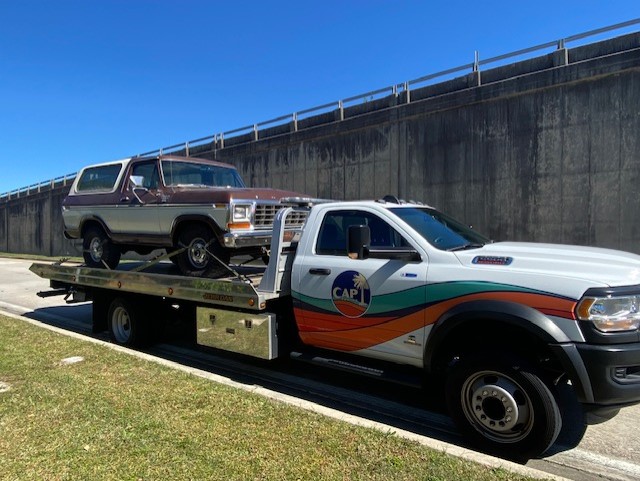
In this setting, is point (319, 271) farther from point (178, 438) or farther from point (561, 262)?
point (561, 262)

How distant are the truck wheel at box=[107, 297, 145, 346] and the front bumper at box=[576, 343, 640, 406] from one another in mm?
5732

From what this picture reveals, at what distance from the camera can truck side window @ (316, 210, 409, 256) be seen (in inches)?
177

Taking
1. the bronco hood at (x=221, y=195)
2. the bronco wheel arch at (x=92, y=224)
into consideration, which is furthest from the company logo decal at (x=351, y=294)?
the bronco wheel arch at (x=92, y=224)

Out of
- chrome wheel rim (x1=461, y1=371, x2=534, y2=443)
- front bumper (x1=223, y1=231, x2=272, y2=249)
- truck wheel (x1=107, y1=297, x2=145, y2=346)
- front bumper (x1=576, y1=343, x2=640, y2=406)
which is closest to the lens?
front bumper (x1=576, y1=343, x2=640, y2=406)

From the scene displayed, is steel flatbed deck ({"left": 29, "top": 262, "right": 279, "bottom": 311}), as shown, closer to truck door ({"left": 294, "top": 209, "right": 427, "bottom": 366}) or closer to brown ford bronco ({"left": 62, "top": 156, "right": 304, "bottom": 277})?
A: brown ford bronco ({"left": 62, "top": 156, "right": 304, "bottom": 277})

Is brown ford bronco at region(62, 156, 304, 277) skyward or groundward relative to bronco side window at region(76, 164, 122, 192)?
groundward

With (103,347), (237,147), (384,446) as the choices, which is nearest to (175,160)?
(103,347)

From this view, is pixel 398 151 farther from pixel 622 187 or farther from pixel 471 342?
pixel 471 342

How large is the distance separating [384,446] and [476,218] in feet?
40.1

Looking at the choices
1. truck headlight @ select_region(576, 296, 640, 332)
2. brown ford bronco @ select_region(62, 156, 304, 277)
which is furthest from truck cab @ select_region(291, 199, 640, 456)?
brown ford bronco @ select_region(62, 156, 304, 277)

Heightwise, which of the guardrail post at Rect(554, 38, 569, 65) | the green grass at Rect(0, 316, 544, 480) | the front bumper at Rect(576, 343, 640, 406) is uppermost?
the guardrail post at Rect(554, 38, 569, 65)

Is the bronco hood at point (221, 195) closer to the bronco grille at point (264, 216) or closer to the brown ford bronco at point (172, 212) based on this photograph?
the brown ford bronco at point (172, 212)

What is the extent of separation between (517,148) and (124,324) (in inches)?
452

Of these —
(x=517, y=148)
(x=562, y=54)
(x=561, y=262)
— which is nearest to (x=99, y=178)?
(x=561, y=262)
